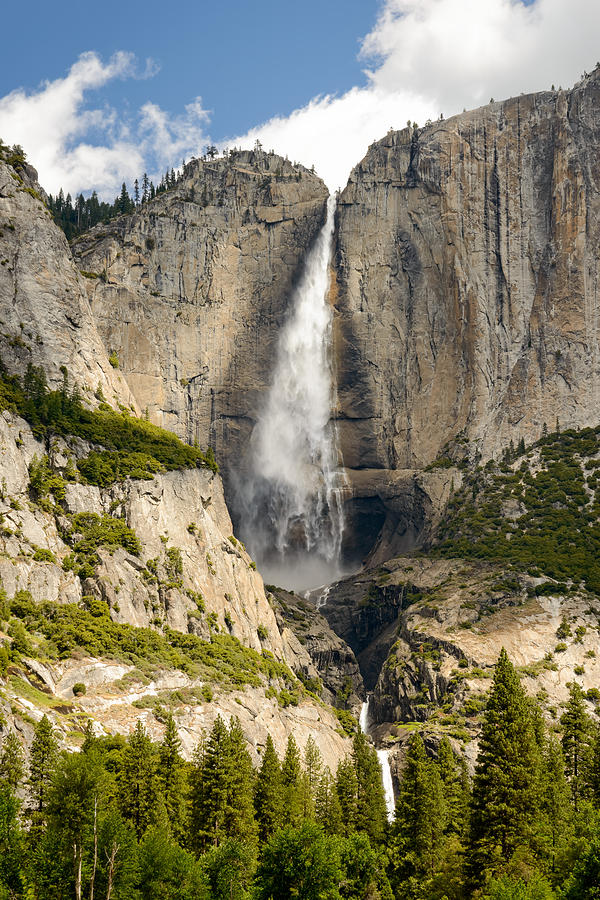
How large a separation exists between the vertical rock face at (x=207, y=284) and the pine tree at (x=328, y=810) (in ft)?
274

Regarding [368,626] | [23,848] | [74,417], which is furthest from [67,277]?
[23,848]

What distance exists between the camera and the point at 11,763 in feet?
233

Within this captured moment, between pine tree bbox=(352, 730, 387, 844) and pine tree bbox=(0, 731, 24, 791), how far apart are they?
1180 inches

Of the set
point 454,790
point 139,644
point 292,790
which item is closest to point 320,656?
point 139,644

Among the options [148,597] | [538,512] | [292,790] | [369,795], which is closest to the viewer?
[292,790]

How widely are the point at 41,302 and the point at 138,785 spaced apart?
72900 mm

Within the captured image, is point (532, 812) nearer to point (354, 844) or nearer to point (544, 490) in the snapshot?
point (354, 844)

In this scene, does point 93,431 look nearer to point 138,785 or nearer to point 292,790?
point 292,790

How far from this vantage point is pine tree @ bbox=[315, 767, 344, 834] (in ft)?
286

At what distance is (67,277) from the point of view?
140 meters

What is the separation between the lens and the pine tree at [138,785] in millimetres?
74062

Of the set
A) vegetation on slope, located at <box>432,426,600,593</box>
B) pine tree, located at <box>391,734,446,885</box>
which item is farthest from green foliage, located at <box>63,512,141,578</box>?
vegetation on slope, located at <box>432,426,600,593</box>

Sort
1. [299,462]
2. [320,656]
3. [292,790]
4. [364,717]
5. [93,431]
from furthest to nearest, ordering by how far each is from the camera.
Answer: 1. [299,462]
2. [320,656]
3. [364,717]
4. [93,431]
5. [292,790]

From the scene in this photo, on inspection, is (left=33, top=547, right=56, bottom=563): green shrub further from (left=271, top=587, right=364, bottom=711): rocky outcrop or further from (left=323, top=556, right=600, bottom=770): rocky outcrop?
(left=323, top=556, right=600, bottom=770): rocky outcrop
